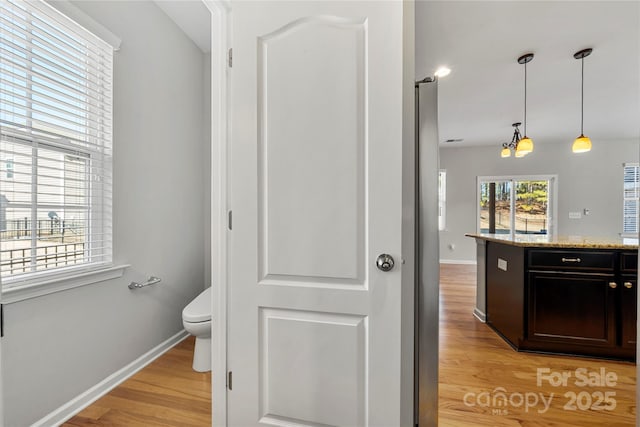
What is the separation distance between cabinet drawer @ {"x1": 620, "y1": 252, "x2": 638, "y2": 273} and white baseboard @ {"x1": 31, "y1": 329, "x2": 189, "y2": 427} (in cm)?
352

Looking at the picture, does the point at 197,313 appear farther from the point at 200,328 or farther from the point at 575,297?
the point at 575,297

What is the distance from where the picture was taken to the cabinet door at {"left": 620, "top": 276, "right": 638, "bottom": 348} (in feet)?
7.12

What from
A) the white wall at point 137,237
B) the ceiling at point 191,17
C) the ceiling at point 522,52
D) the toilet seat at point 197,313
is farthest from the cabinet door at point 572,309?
the ceiling at point 191,17

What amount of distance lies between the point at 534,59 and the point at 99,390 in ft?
14.1

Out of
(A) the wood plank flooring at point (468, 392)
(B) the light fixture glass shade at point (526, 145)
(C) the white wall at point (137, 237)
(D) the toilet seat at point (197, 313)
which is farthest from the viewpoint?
(B) the light fixture glass shade at point (526, 145)

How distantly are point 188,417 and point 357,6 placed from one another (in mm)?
2145

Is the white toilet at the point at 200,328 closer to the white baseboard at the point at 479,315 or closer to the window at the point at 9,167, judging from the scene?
the window at the point at 9,167

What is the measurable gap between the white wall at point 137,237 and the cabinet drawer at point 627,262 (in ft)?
11.1

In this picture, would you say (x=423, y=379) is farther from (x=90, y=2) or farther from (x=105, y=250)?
(x=90, y=2)

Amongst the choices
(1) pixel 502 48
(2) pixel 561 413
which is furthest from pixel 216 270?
(1) pixel 502 48

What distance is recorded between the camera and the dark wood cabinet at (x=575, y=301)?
Answer: 2.21 meters

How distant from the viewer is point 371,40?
3.91 feet

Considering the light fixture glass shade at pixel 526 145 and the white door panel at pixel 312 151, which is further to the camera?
the light fixture glass shade at pixel 526 145

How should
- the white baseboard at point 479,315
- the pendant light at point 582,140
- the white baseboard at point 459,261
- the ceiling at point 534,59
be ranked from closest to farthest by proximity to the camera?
the ceiling at point 534,59 → the pendant light at point 582,140 → the white baseboard at point 479,315 → the white baseboard at point 459,261
